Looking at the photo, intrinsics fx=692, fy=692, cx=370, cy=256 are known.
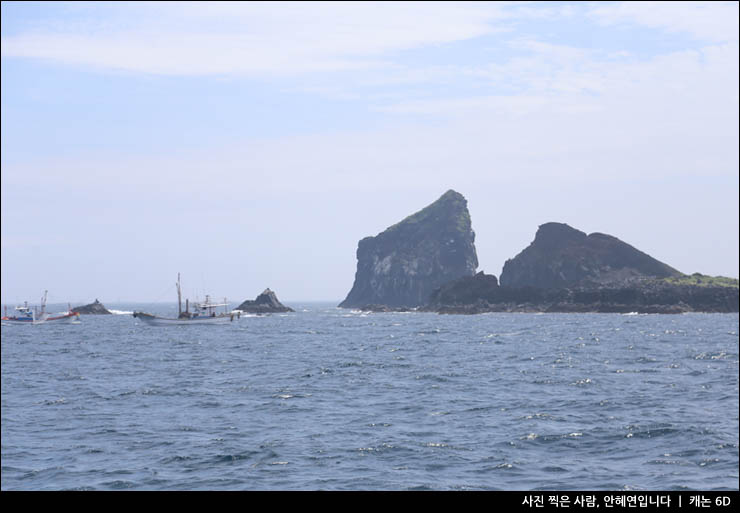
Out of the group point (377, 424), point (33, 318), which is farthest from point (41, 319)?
point (377, 424)

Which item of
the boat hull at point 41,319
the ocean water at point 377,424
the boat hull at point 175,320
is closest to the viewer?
the ocean water at point 377,424

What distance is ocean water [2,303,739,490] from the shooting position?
75.4 feet

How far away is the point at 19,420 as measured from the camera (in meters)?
34.3

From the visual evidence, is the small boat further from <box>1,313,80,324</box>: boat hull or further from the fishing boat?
the fishing boat

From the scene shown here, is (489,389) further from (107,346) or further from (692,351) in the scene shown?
(107,346)

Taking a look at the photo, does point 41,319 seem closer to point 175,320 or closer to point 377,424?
point 175,320

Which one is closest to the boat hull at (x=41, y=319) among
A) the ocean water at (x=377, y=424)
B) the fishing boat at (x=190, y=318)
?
the fishing boat at (x=190, y=318)

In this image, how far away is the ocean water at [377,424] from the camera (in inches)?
904

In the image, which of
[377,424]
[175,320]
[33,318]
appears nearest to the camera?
[377,424]

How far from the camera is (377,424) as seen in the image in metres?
31.9

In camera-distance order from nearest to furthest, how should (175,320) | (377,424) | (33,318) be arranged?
(377,424), (175,320), (33,318)

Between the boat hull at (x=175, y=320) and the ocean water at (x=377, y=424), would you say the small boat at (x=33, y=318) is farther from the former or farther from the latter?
the ocean water at (x=377, y=424)
